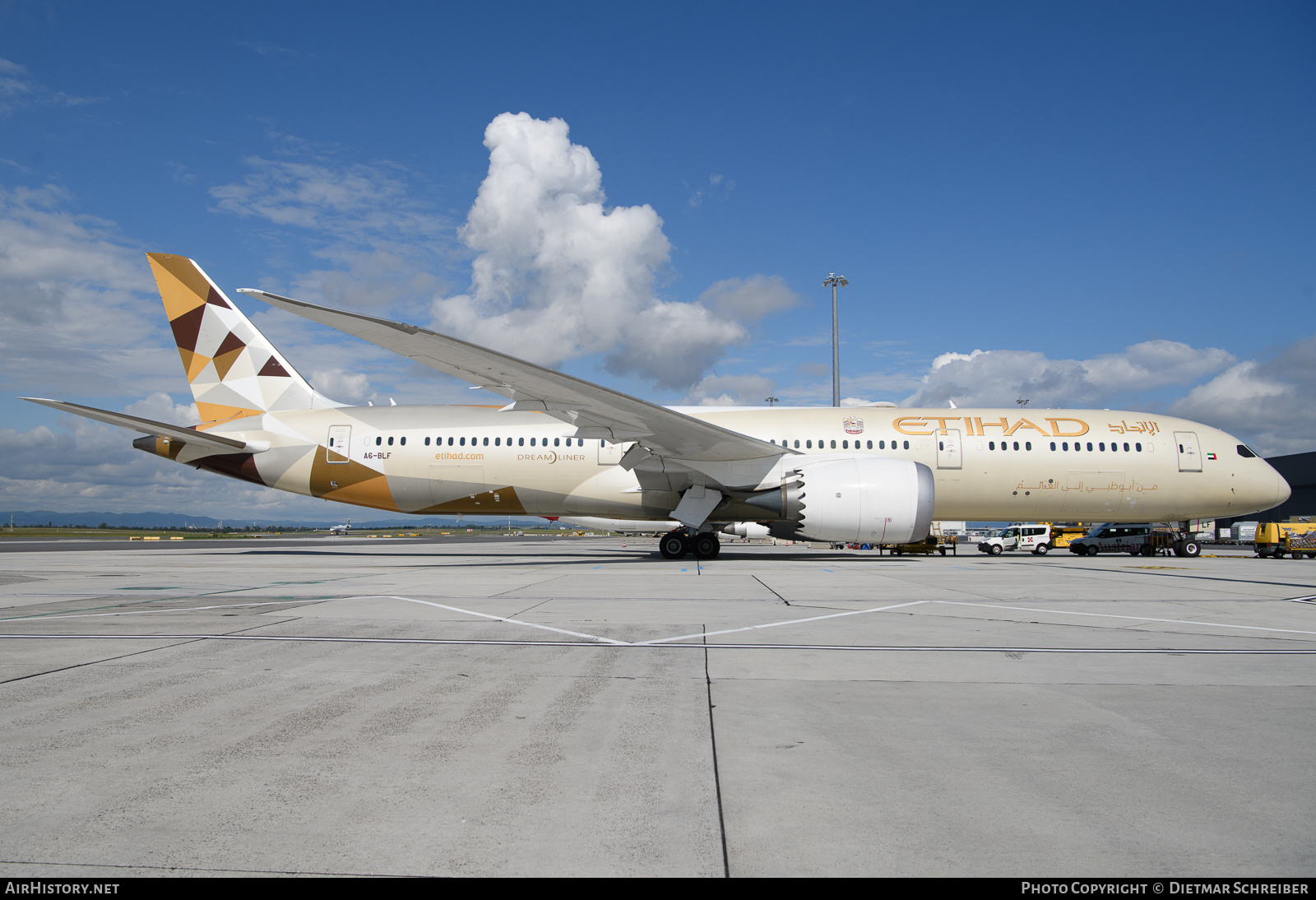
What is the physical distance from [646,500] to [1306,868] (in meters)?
16.4

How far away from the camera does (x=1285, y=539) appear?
24016 mm

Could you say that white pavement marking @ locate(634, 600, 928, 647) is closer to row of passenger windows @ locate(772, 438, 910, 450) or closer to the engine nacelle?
the engine nacelle

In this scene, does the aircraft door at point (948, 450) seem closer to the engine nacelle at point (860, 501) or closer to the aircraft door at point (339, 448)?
the engine nacelle at point (860, 501)

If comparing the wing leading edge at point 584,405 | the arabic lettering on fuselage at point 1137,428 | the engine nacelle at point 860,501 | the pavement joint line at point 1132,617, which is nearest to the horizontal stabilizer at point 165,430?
the wing leading edge at point 584,405

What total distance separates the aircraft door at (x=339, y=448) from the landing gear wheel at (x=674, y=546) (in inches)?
333

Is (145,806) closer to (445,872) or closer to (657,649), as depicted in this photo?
(445,872)

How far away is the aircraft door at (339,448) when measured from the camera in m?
18.8

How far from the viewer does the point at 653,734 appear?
341 centimetres

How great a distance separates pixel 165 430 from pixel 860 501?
16.4 meters

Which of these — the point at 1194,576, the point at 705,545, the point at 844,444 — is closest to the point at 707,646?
the point at 1194,576

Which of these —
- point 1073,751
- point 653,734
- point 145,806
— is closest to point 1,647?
point 145,806

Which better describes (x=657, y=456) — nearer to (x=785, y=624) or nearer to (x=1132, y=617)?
(x=785, y=624)

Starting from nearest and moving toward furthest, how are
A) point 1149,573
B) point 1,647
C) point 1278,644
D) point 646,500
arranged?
point 1,647
point 1278,644
point 1149,573
point 646,500

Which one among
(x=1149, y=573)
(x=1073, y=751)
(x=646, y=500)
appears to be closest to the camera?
(x=1073, y=751)
